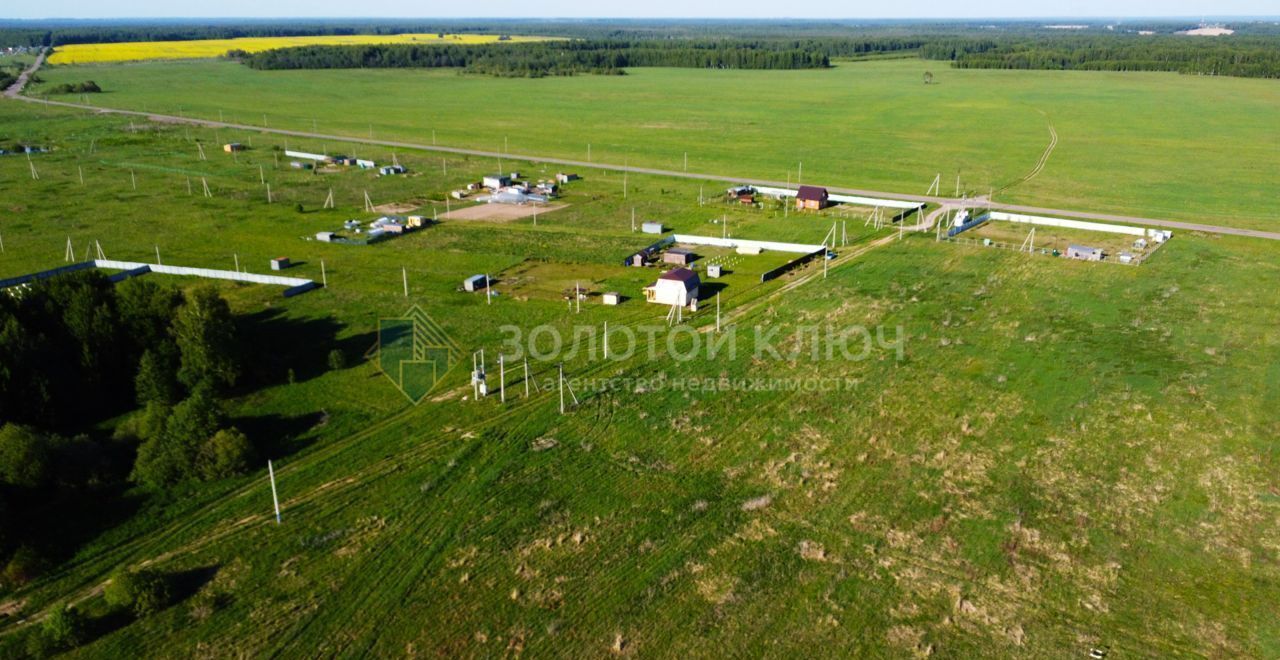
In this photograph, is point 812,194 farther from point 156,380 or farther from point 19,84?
point 19,84

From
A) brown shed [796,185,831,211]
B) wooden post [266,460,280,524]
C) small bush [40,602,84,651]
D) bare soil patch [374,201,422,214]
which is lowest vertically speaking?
small bush [40,602,84,651]

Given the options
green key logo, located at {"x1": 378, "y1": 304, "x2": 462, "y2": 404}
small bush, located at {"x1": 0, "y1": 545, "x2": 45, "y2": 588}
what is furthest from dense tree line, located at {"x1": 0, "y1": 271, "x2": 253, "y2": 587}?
green key logo, located at {"x1": 378, "y1": 304, "x2": 462, "y2": 404}

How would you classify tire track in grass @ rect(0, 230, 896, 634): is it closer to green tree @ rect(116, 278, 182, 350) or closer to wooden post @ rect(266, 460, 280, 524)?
wooden post @ rect(266, 460, 280, 524)

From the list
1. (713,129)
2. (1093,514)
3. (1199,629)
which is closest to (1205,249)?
(1093,514)

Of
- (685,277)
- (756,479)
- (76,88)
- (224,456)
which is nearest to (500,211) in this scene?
(685,277)

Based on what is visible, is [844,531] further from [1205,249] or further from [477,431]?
[1205,249]
